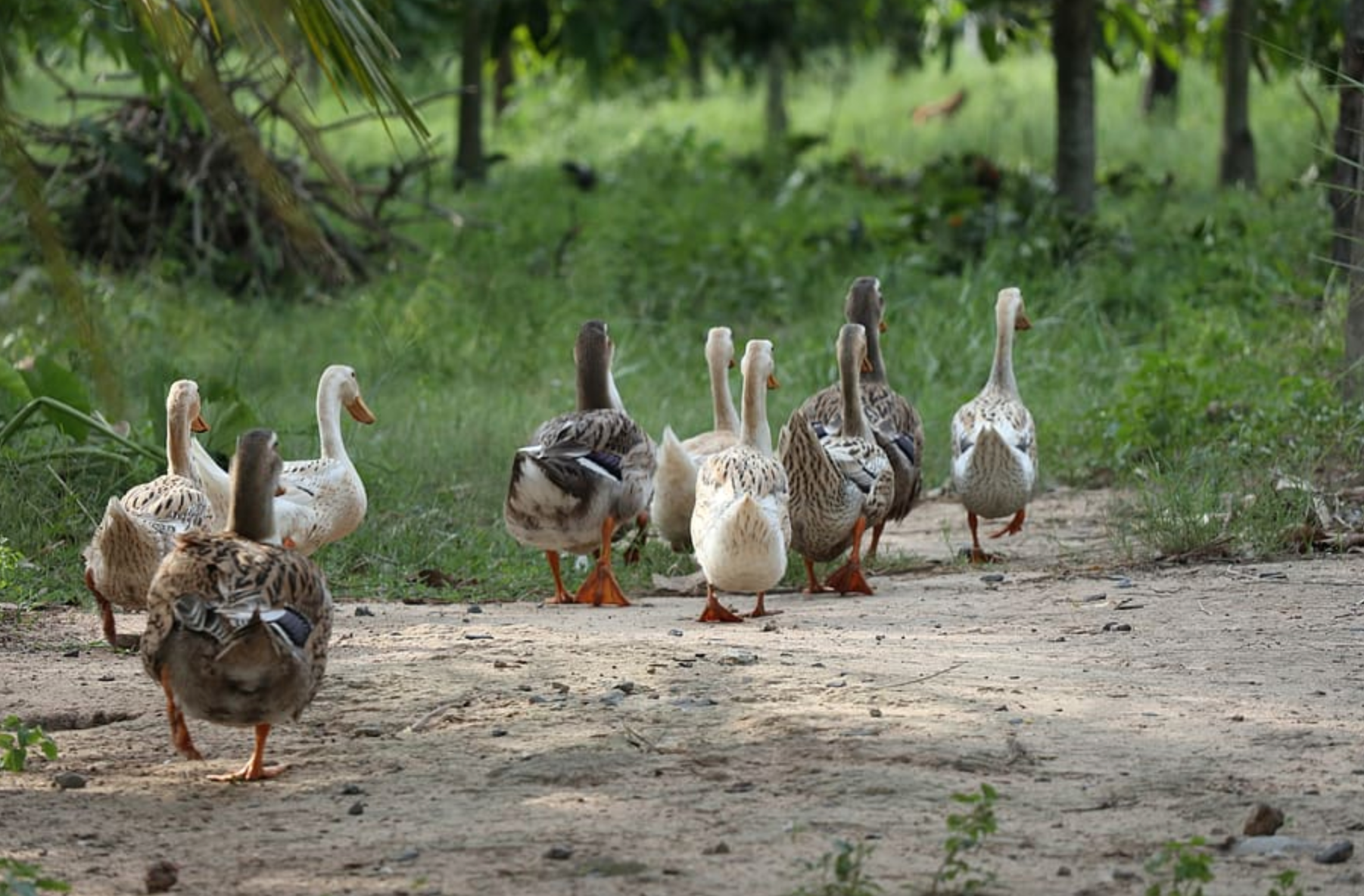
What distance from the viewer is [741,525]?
7.97 meters

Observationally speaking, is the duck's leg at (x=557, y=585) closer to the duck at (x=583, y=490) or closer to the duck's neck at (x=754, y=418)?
the duck at (x=583, y=490)

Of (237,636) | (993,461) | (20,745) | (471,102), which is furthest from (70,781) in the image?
(471,102)

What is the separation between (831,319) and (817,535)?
5846mm

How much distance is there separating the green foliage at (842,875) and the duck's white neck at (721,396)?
18.8 ft

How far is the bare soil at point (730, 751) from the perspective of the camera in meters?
4.82

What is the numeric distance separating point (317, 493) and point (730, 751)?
353 centimetres

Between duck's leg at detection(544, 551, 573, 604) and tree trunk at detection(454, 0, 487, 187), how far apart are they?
32.5 feet

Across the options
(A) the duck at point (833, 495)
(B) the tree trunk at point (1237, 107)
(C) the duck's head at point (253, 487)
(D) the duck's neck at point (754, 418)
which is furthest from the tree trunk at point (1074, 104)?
(C) the duck's head at point (253, 487)

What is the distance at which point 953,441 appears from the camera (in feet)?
33.3

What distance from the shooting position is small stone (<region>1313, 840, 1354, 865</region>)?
15.4 ft

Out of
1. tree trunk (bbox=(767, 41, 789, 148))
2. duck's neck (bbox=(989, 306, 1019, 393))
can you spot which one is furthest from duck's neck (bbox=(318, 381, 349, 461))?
tree trunk (bbox=(767, 41, 789, 148))

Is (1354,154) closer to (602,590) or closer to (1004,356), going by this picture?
(1004,356)

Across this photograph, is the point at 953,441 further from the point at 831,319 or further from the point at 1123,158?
the point at 1123,158

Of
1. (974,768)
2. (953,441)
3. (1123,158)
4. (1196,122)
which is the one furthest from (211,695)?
(1196,122)
